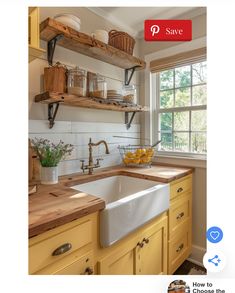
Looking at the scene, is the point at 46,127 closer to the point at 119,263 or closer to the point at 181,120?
the point at 119,263

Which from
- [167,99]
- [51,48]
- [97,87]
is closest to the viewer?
[51,48]

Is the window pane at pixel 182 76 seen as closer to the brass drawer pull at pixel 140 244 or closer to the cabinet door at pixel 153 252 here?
the cabinet door at pixel 153 252

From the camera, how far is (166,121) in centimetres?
143

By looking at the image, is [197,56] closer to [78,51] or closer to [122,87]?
[122,87]

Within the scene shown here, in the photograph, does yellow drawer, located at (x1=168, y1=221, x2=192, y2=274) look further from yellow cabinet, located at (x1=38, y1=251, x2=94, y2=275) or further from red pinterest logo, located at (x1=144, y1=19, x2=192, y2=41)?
red pinterest logo, located at (x1=144, y1=19, x2=192, y2=41)

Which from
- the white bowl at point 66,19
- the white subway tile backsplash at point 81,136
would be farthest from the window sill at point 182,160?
the white bowl at point 66,19

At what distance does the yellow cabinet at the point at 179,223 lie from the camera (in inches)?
41.3

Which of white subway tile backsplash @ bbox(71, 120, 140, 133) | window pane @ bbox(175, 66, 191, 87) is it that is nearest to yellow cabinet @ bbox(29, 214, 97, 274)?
white subway tile backsplash @ bbox(71, 120, 140, 133)

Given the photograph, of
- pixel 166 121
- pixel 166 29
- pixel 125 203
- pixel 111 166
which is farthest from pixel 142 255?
pixel 166 121

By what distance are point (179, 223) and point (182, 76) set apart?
1.00 meters

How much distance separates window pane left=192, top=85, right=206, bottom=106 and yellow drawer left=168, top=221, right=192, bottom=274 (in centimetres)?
85

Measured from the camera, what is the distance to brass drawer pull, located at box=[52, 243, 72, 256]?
483 millimetres
